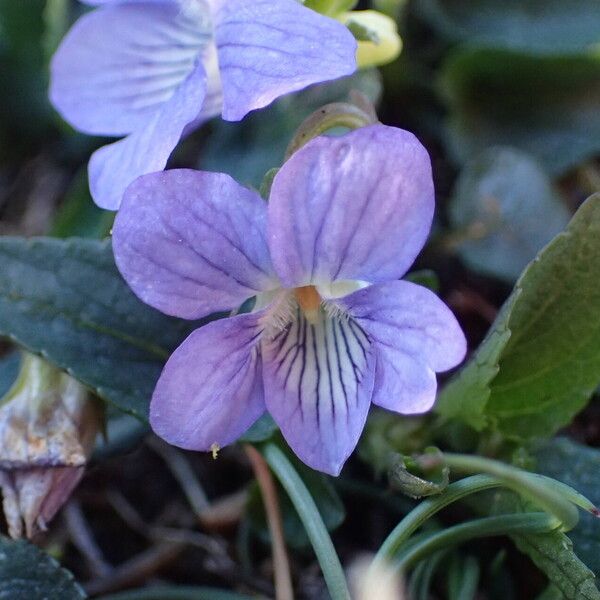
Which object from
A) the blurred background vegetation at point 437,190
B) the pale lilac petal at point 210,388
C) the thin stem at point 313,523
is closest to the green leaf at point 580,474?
the blurred background vegetation at point 437,190

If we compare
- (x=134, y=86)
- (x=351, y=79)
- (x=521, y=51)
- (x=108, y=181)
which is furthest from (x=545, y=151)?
(x=108, y=181)

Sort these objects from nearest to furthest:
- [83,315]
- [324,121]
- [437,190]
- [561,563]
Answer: [561,563]
[324,121]
[83,315]
[437,190]

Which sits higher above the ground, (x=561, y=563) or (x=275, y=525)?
(x=561, y=563)

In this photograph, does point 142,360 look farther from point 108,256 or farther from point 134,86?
point 134,86

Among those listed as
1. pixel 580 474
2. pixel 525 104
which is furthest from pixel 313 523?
pixel 525 104

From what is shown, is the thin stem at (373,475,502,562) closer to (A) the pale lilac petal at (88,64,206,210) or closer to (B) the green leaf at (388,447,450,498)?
(B) the green leaf at (388,447,450,498)

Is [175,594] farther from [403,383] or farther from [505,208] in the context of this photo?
[505,208]

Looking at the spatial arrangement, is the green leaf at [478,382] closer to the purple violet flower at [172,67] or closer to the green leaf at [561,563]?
the green leaf at [561,563]
